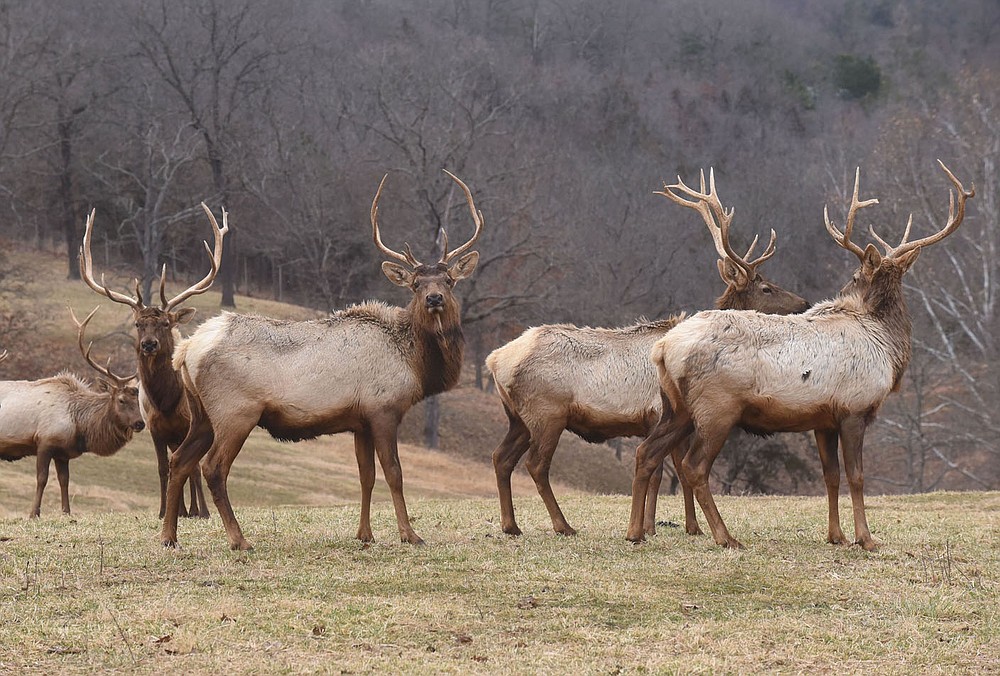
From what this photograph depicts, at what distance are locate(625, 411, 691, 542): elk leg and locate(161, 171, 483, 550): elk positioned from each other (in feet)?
6.93

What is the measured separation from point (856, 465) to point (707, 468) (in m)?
1.41

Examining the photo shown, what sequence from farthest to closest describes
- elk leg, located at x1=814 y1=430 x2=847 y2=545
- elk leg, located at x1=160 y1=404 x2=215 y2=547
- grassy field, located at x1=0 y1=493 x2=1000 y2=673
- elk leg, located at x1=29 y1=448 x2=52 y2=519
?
elk leg, located at x1=29 y1=448 x2=52 y2=519, elk leg, located at x1=814 y1=430 x2=847 y2=545, elk leg, located at x1=160 y1=404 x2=215 y2=547, grassy field, located at x1=0 y1=493 x2=1000 y2=673

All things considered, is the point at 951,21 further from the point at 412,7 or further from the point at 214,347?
the point at 214,347

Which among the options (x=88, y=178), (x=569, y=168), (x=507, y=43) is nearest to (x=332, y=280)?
(x=88, y=178)

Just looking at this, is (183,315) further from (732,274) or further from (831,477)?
(831,477)

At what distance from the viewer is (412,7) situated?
101 meters

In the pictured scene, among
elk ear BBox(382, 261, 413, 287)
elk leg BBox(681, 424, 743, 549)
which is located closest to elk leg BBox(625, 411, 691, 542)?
elk leg BBox(681, 424, 743, 549)

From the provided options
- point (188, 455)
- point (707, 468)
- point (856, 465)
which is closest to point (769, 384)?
point (707, 468)

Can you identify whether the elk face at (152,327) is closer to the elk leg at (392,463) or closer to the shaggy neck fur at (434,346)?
the shaggy neck fur at (434,346)

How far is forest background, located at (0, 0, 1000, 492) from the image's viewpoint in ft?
139

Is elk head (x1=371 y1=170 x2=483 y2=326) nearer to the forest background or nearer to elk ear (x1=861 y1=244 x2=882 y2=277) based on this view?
elk ear (x1=861 y1=244 x2=882 y2=277)

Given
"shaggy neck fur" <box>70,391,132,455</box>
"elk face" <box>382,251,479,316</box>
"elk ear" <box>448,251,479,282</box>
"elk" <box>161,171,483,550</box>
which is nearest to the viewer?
"elk" <box>161,171,483,550</box>

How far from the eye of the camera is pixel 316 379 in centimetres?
1144

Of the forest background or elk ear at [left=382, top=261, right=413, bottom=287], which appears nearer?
elk ear at [left=382, top=261, right=413, bottom=287]
